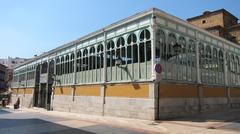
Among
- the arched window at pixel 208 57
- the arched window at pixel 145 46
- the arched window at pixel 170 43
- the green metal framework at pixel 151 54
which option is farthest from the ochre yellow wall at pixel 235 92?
the arched window at pixel 145 46

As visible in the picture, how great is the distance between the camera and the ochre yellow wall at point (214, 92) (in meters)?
20.3

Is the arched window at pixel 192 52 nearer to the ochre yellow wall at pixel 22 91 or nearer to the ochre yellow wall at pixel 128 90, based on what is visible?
the ochre yellow wall at pixel 128 90

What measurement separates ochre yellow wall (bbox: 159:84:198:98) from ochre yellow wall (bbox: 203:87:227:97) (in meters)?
1.74

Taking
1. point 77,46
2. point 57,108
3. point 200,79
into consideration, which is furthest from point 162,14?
point 57,108

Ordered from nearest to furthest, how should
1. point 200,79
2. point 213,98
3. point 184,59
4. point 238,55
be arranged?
point 184,59, point 200,79, point 213,98, point 238,55

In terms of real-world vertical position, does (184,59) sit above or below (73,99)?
above

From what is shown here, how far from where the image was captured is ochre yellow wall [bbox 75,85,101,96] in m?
21.0

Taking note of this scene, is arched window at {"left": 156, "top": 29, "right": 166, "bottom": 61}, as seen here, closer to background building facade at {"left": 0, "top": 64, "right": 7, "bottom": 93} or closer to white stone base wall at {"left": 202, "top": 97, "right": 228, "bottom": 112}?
white stone base wall at {"left": 202, "top": 97, "right": 228, "bottom": 112}

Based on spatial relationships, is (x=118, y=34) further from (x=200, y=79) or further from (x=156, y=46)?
(x=200, y=79)

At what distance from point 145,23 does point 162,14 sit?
1306 millimetres

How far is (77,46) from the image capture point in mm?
25359

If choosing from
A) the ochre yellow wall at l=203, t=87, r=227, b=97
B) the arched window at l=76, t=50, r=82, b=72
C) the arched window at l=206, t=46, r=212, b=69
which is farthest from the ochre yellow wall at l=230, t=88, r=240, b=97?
the arched window at l=76, t=50, r=82, b=72

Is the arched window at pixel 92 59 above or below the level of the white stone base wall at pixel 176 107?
A: above

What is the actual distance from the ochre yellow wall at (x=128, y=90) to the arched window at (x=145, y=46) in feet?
6.32
